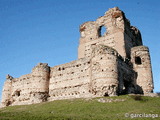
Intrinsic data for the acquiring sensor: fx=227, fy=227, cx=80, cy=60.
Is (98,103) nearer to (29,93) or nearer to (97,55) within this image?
(97,55)

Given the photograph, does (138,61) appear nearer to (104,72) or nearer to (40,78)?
(104,72)

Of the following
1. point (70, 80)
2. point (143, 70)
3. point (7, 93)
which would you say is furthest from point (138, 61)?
point (7, 93)

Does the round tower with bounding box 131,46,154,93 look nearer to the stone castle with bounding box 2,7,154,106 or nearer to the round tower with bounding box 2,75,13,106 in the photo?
the stone castle with bounding box 2,7,154,106

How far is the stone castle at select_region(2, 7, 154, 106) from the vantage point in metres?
24.5

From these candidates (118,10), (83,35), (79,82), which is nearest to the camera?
(79,82)

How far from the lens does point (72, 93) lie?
28.0 meters

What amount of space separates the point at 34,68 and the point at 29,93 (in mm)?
3464

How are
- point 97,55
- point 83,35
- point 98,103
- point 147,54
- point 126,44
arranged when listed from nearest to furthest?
point 98,103 < point 97,55 < point 147,54 < point 126,44 < point 83,35

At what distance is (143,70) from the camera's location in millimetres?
29375

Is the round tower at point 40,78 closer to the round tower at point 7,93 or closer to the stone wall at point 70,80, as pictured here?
the stone wall at point 70,80

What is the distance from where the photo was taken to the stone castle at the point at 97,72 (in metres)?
24.5

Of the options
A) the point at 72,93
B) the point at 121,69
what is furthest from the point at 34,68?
the point at 121,69

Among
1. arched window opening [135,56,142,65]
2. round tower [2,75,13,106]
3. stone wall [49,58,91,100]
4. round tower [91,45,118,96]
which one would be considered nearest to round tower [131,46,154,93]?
arched window opening [135,56,142,65]

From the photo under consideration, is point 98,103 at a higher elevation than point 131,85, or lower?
lower
